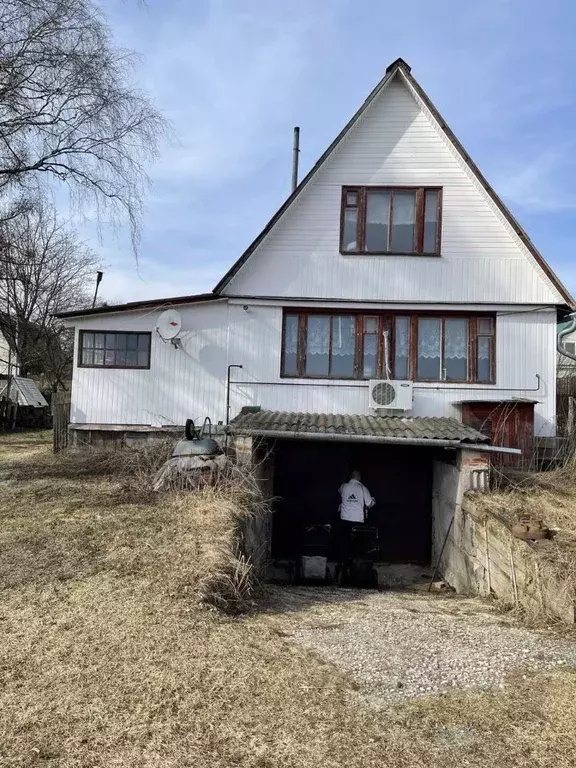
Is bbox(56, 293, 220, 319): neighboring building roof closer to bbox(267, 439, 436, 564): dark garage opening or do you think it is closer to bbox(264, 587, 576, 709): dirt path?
bbox(267, 439, 436, 564): dark garage opening

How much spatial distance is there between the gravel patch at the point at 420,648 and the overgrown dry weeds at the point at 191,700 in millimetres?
223

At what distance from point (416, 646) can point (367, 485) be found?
883 centimetres

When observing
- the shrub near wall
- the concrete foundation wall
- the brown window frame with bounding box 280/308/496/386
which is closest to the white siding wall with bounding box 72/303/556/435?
the brown window frame with bounding box 280/308/496/386

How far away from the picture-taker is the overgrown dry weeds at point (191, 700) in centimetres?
338

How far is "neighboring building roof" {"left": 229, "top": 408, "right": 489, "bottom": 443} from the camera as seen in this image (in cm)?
1083

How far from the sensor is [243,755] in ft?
11.0

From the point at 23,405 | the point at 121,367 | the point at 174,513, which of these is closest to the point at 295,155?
the point at 121,367

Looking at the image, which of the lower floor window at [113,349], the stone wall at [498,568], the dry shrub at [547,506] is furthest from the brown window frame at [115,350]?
the dry shrub at [547,506]

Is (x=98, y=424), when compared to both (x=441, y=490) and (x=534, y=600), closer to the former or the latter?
(x=441, y=490)

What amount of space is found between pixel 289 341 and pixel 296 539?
473 cm

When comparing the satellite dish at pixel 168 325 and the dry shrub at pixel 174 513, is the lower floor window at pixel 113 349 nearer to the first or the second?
the satellite dish at pixel 168 325

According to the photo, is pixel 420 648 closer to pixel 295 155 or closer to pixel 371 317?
pixel 371 317

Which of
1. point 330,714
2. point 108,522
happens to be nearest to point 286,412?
point 108,522

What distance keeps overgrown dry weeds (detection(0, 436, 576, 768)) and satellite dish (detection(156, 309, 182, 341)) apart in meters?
7.73
